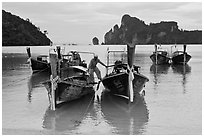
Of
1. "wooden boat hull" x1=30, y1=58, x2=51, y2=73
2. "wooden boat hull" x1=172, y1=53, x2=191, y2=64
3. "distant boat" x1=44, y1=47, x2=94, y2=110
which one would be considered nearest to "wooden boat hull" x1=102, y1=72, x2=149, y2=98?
"distant boat" x1=44, y1=47, x2=94, y2=110

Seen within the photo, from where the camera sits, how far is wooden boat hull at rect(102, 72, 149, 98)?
13.6 metres

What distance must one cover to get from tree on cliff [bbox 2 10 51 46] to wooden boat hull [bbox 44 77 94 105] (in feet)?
319

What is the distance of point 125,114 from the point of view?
11.9 m

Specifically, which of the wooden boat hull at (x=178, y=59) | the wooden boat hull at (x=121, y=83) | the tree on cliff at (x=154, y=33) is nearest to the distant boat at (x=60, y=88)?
the wooden boat hull at (x=121, y=83)

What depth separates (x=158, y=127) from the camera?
10086 millimetres

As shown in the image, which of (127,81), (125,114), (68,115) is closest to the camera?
(68,115)

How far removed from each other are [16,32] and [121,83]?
110 metres

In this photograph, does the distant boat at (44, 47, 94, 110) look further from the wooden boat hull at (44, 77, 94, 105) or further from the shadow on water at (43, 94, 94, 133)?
the shadow on water at (43, 94, 94, 133)

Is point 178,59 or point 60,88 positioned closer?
point 60,88

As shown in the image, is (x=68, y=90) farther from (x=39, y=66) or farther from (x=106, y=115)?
(x=39, y=66)

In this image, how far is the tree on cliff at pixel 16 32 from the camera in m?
110

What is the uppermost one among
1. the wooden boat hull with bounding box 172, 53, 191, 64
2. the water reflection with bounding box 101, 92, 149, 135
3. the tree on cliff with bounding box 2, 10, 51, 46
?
the tree on cliff with bounding box 2, 10, 51, 46

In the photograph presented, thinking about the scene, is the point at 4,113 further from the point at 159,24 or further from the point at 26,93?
the point at 159,24

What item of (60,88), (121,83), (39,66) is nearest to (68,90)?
(60,88)
